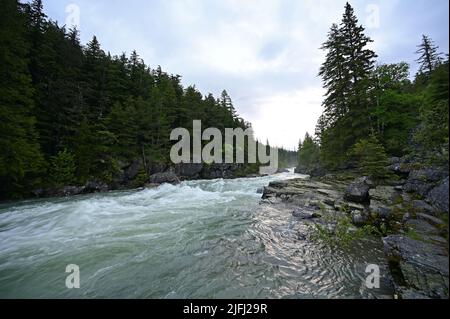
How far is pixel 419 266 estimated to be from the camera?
10.2 feet

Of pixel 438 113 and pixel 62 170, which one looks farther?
pixel 62 170

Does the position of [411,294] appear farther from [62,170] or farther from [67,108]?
[67,108]

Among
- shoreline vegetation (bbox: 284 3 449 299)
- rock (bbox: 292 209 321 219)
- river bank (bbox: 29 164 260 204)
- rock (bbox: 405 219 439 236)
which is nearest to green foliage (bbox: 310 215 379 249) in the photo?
shoreline vegetation (bbox: 284 3 449 299)

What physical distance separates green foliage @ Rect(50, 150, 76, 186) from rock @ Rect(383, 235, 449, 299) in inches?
859

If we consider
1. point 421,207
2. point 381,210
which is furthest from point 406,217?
point 381,210

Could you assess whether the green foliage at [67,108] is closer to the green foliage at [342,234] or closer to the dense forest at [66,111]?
the dense forest at [66,111]

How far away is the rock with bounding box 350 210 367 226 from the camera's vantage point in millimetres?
6060

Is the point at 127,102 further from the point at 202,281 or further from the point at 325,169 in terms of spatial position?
the point at 202,281

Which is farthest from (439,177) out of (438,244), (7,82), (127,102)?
(127,102)

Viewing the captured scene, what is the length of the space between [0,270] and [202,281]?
194 inches

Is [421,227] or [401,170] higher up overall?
[401,170]

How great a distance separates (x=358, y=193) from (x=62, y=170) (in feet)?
72.0

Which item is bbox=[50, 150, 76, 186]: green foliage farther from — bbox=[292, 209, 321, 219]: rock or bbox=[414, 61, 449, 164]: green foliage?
bbox=[414, 61, 449, 164]: green foliage
